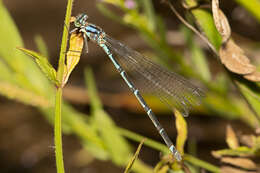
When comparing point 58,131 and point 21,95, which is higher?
point 21,95

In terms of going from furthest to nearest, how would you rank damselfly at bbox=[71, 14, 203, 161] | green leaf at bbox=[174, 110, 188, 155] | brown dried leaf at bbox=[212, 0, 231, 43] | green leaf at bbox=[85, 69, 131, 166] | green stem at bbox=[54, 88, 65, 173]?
green leaf at bbox=[85, 69, 131, 166] → damselfly at bbox=[71, 14, 203, 161] → green leaf at bbox=[174, 110, 188, 155] → brown dried leaf at bbox=[212, 0, 231, 43] → green stem at bbox=[54, 88, 65, 173]

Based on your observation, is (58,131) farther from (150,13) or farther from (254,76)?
(150,13)

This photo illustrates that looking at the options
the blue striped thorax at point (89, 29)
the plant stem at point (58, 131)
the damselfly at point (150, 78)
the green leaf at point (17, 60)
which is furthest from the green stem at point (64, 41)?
Result: the green leaf at point (17, 60)

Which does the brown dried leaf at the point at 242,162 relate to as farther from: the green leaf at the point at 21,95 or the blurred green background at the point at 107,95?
the green leaf at the point at 21,95

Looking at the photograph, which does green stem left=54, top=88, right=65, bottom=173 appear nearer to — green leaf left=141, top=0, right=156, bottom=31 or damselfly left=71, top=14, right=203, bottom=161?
damselfly left=71, top=14, right=203, bottom=161

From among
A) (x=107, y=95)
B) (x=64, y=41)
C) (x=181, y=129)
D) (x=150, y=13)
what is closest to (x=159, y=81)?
(x=150, y=13)

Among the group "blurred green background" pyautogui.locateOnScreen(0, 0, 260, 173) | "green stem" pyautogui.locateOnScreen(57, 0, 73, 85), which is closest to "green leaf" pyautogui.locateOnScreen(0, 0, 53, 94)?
"blurred green background" pyautogui.locateOnScreen(0, 0, 260, 173)

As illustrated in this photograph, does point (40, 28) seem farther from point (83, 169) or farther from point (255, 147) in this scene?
point (255, 147)
